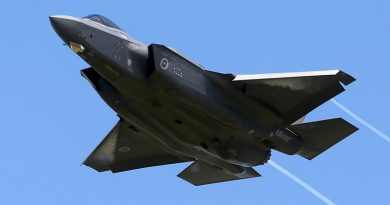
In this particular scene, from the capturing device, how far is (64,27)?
28.8 metres

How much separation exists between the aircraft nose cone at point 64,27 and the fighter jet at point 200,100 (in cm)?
3

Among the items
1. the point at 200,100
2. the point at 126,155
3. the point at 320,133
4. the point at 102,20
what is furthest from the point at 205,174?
the point at 102,20

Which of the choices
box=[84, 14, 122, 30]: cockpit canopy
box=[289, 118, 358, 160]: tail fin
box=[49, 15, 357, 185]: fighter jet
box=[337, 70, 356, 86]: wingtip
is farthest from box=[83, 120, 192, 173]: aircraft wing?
box=[337, 70, 356, 86]: wingtip

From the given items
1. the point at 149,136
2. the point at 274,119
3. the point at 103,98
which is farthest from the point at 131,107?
the point at 274,119

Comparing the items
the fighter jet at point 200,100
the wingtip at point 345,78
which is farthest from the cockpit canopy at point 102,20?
the wingtip at point 345,78

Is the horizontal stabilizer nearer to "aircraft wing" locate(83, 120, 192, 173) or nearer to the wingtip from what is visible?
"aircraft wing" locate(83, 120, 192, 173)

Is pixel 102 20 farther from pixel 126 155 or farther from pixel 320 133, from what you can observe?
pixel 320 133

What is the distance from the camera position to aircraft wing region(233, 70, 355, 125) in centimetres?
3031

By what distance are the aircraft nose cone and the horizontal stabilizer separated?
993cm

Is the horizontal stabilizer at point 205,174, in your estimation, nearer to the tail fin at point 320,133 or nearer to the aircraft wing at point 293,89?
the tail fin at point 320,133

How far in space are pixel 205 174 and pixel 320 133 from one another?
5.90 meters

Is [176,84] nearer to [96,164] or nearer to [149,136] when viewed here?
[149,136]

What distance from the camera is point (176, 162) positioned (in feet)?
121

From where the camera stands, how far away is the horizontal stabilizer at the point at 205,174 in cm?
3634
